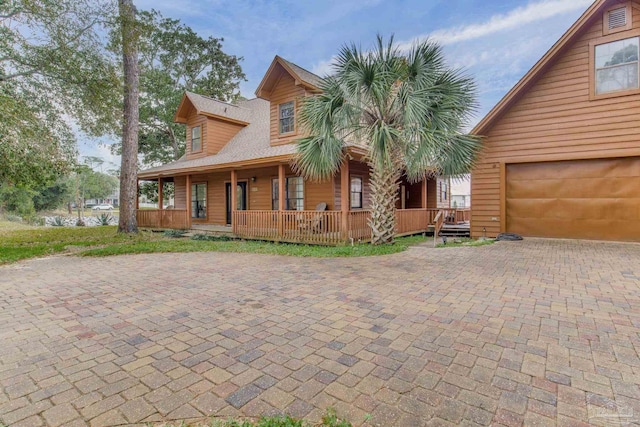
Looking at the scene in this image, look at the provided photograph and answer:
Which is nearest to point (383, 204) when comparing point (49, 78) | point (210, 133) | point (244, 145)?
point (244, 145)

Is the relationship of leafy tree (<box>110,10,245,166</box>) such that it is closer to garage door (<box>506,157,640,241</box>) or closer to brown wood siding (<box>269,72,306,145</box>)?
brown wood siding (<box>269,72,306,145</box>)

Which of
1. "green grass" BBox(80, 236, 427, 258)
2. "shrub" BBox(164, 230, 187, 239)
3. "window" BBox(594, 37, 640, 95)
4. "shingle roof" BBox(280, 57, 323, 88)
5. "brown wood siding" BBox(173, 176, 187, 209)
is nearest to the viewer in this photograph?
"green grass" BBox(80, 236, 427, 258)

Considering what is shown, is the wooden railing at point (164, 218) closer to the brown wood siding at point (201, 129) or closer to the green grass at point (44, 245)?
the green grass at point (44, 245)

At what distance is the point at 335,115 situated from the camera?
8648 mm

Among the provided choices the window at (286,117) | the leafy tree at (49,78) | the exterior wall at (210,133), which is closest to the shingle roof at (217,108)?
the exterior wall at (210,133)

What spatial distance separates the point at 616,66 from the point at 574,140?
82.1 inches

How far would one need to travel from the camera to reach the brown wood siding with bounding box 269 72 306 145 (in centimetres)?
1266

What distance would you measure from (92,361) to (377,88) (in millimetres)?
7594

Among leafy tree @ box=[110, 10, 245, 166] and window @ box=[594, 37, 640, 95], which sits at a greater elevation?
leafy tree @ box=[110, 10, 245, 166]

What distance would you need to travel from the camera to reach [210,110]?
16219 mm

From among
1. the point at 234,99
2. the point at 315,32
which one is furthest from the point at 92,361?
the point at 234,99

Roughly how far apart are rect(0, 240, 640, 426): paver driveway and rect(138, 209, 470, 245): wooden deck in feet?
13.1

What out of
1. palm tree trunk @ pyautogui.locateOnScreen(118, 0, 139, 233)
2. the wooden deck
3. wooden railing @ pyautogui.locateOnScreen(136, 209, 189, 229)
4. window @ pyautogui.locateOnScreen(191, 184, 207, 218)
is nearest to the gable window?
the wooden deck

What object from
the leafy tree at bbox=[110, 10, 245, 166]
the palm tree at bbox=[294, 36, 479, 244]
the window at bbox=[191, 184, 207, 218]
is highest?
the leafy tree at bbox=[110, 10, 245, 166]
